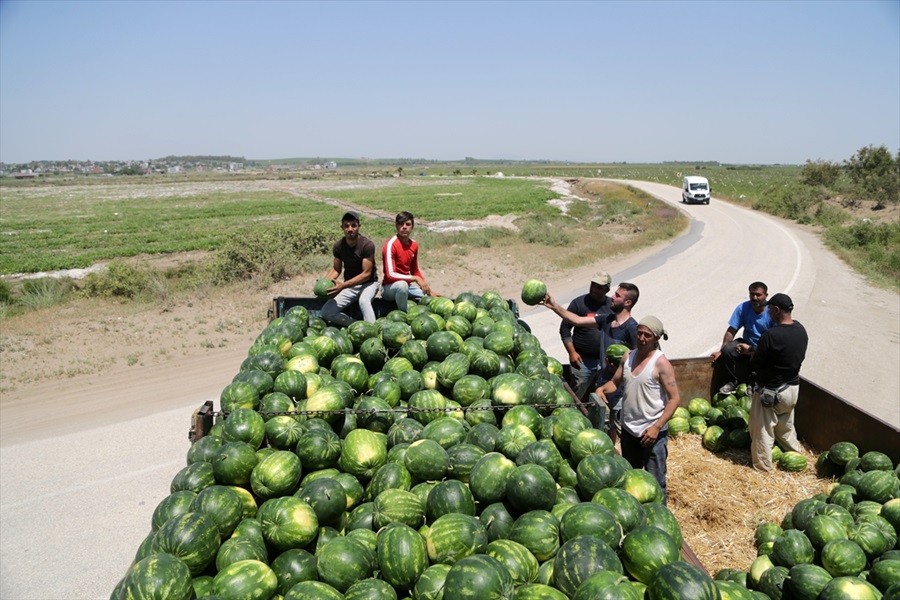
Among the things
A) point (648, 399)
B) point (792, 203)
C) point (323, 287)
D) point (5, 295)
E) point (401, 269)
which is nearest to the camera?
point (648, 399)

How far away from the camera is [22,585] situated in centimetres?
552

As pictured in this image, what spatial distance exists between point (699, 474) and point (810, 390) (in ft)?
6.20

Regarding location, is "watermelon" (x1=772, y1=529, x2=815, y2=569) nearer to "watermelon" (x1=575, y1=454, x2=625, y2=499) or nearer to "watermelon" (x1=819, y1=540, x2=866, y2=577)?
"watermelon" (x1=819, y1=540, x2=866, y2=577)

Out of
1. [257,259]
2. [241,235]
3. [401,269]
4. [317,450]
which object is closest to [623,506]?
[317,450]

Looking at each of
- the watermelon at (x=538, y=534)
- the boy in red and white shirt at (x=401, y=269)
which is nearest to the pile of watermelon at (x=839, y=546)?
the watermelon at (x=538, y=534)

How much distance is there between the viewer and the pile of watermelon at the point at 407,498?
3.26 meters

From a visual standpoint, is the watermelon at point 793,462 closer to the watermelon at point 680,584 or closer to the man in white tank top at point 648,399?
the man in white tank top at point 648,399

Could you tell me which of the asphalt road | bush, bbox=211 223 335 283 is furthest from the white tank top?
bush, bbox=211 223 335 283

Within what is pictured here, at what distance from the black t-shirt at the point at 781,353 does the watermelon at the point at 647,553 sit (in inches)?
162

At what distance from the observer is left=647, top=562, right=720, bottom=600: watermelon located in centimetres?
298

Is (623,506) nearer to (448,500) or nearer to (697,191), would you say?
(448,500)

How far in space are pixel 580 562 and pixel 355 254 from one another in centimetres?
625

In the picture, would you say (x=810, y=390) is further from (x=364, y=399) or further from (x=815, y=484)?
(x=364, y=399)

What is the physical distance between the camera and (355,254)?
8688 millimetres
